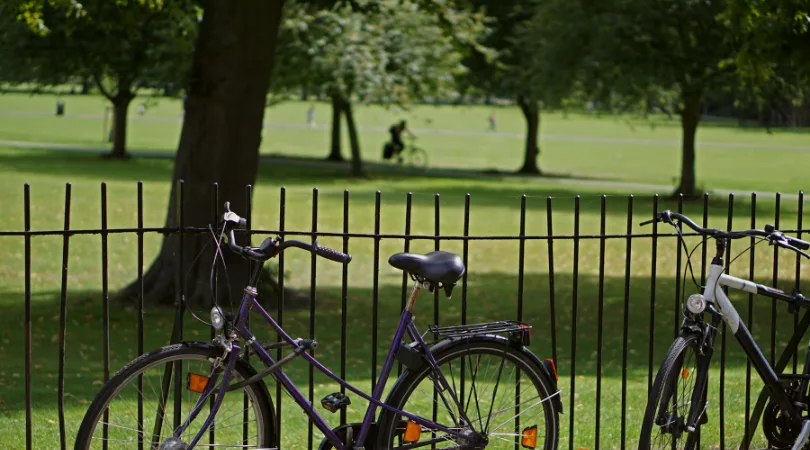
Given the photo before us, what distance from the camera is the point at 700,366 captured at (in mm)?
5285

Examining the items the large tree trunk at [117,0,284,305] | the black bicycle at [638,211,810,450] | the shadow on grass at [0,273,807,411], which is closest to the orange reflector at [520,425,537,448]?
Answer: the black bicycle at [638,211,810,450]

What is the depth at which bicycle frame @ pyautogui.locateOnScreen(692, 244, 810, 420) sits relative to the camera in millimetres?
5281

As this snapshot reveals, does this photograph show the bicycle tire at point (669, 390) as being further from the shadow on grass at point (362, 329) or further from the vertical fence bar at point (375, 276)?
the shadow on grass at point (362, 329)

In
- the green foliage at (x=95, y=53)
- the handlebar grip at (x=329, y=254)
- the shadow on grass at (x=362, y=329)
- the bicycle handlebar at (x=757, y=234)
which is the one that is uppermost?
the green foliage at (x=95, y=53)

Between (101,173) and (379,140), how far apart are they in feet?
90.4

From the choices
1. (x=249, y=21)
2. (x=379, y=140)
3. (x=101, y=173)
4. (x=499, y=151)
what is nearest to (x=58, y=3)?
(x=249, y=21)

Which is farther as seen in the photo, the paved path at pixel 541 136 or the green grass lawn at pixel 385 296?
the paved path at pixel 541 136

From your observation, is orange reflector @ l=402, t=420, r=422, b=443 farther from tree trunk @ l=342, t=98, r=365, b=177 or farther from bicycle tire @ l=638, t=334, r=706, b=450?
tree trunk @ l=342, t=98, r=365, b=177

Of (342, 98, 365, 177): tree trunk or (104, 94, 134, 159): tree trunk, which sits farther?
(104, 94, 134, 159): tree trunk

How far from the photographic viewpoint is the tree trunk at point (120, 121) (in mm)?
40438

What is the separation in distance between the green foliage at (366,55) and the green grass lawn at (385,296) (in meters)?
2.84

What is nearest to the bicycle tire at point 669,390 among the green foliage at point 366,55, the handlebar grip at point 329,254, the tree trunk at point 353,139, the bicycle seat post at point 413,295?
the bicycle seat post at point 413,295

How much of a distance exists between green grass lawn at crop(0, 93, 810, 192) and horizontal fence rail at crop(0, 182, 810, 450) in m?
15.5

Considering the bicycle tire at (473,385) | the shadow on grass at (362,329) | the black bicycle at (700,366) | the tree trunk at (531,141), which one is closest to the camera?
the bicycle tire at (473,385)
